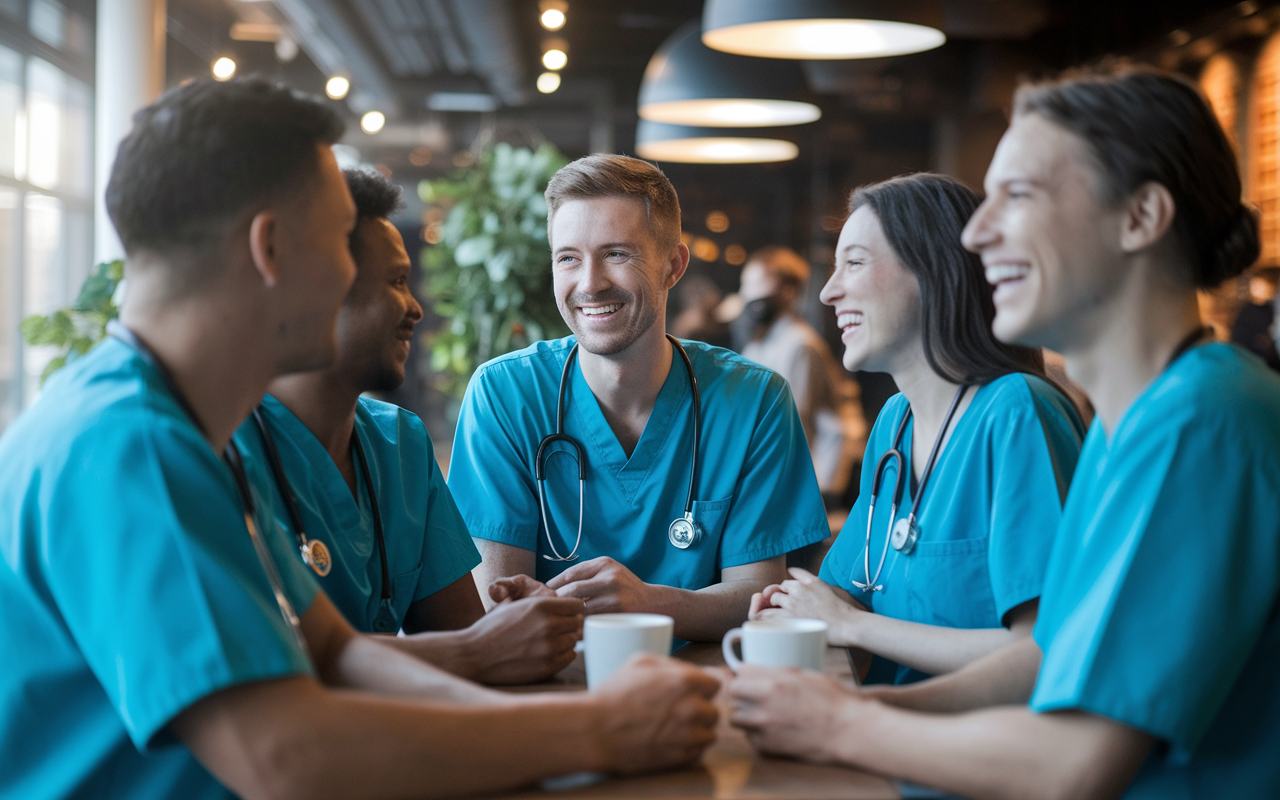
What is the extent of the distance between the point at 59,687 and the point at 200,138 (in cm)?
55

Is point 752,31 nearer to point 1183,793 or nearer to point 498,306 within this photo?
point 498,306

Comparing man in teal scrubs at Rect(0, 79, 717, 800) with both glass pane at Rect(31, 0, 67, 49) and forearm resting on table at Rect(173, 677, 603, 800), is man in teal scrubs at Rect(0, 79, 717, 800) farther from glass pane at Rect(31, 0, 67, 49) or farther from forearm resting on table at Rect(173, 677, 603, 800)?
glass pane at Rect(31, 0, 67, 49)

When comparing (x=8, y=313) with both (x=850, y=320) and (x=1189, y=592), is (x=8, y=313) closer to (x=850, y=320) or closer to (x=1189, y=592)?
(x=850, y=320)

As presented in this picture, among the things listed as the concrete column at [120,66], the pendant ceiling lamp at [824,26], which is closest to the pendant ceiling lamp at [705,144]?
the pendant ceiling lamp at [824,26]

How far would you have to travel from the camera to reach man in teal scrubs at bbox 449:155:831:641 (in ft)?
6.82

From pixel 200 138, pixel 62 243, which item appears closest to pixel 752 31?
pixel 200 138

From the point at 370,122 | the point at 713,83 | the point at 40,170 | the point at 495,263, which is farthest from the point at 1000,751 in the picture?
the point at 370,122

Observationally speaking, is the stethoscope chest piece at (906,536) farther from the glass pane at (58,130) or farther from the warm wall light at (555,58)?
the warm wall light at (555,58)

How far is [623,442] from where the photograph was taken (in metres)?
2.16

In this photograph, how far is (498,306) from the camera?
445cm

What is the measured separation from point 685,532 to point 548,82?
733cm

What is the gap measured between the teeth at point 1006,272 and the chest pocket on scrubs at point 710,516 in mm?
894

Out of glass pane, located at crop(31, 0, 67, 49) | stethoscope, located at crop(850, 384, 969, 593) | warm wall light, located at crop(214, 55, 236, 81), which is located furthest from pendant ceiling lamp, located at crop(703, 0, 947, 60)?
warm wall light, located at crop(214, 55, 236, 81)

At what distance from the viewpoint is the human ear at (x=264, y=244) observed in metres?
1.10
